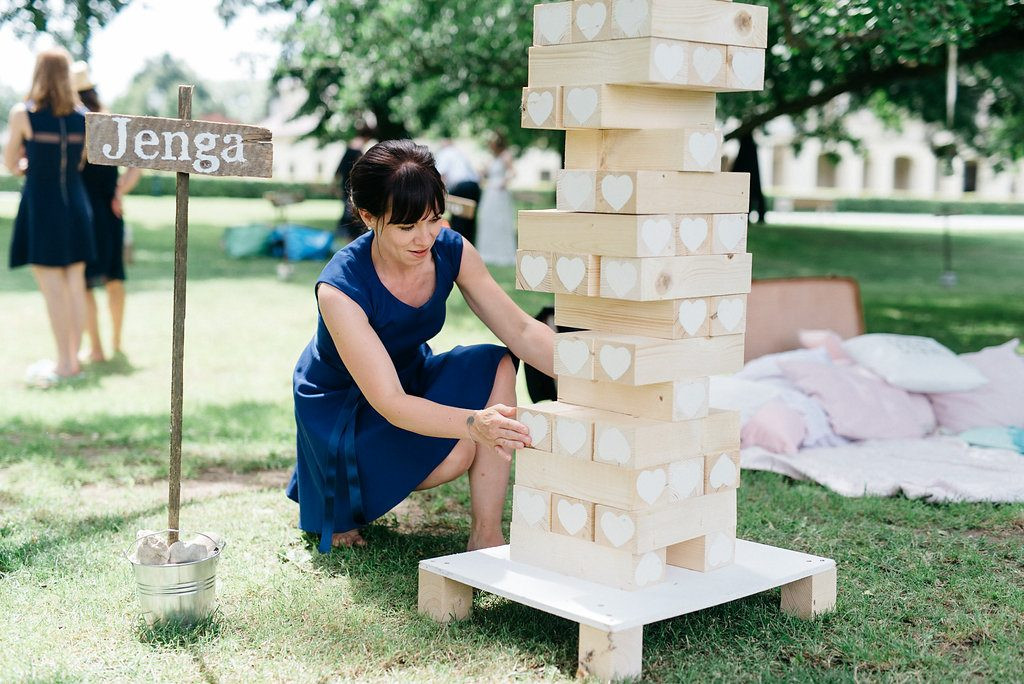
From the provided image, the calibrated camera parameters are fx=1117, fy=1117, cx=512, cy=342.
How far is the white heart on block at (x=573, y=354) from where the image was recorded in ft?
9.51

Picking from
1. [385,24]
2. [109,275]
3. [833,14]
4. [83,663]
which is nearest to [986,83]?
[385,24]

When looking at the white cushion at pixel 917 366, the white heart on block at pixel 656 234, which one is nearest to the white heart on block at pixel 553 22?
the white heart on block at pixel 656 234

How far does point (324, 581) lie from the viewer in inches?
132

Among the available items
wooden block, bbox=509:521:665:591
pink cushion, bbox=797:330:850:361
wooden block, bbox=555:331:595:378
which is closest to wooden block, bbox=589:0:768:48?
wooden block, bbox=555:331:595:378

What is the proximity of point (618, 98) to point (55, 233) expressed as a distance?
486 cm

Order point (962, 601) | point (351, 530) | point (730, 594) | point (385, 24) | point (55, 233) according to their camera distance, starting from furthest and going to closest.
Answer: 1. point (385, 24)
2. point (55, 233)
3. point (351, 530)
4. point (962, 601)
5. point (730, 594)

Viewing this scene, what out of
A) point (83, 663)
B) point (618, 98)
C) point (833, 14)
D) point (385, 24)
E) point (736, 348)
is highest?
point (385, 24)

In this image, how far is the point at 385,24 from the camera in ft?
39.5

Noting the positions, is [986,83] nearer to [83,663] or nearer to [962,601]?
[962,601]

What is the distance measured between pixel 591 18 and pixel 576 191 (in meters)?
0.43

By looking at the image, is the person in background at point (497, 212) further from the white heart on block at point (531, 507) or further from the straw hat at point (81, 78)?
the white heart on block at point (531, 507)

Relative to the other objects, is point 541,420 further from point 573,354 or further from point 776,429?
point 776,429

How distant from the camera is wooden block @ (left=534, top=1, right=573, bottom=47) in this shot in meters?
2.86

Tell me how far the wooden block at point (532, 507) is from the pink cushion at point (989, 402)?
3020mm
